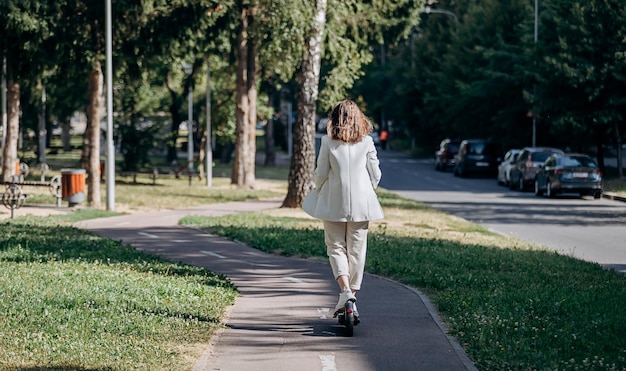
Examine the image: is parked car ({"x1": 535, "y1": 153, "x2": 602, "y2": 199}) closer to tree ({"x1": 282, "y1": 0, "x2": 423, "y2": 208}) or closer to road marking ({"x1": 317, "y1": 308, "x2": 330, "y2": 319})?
tree ({"x1": 282, "y1": 0, "x2": 423, "y2": 208})

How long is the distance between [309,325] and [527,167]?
29.3m

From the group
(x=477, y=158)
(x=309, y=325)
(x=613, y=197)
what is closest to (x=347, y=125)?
(x=309, y=325)

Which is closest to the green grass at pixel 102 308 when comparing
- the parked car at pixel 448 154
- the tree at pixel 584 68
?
the tree at pixel 584 68

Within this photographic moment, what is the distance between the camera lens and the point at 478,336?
887 cm

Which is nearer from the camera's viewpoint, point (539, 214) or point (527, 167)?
point (539, 214)

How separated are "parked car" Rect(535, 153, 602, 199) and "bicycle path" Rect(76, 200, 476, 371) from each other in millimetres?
19555

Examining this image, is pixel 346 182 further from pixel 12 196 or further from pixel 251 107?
pixel 251 107

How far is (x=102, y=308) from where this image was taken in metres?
9.82

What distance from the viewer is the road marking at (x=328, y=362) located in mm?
7875

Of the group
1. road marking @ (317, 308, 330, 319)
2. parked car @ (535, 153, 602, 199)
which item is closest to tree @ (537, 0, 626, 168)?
parked car @ (535, 153, 602, 199)

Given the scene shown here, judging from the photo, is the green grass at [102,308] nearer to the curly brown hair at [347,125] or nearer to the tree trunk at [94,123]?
the curly brown hair at [347,125]

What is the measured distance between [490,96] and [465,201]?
21.3 metres

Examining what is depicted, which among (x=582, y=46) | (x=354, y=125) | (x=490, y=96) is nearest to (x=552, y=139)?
(x=490, y=96)

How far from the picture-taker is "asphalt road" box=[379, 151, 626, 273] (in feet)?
61.5
